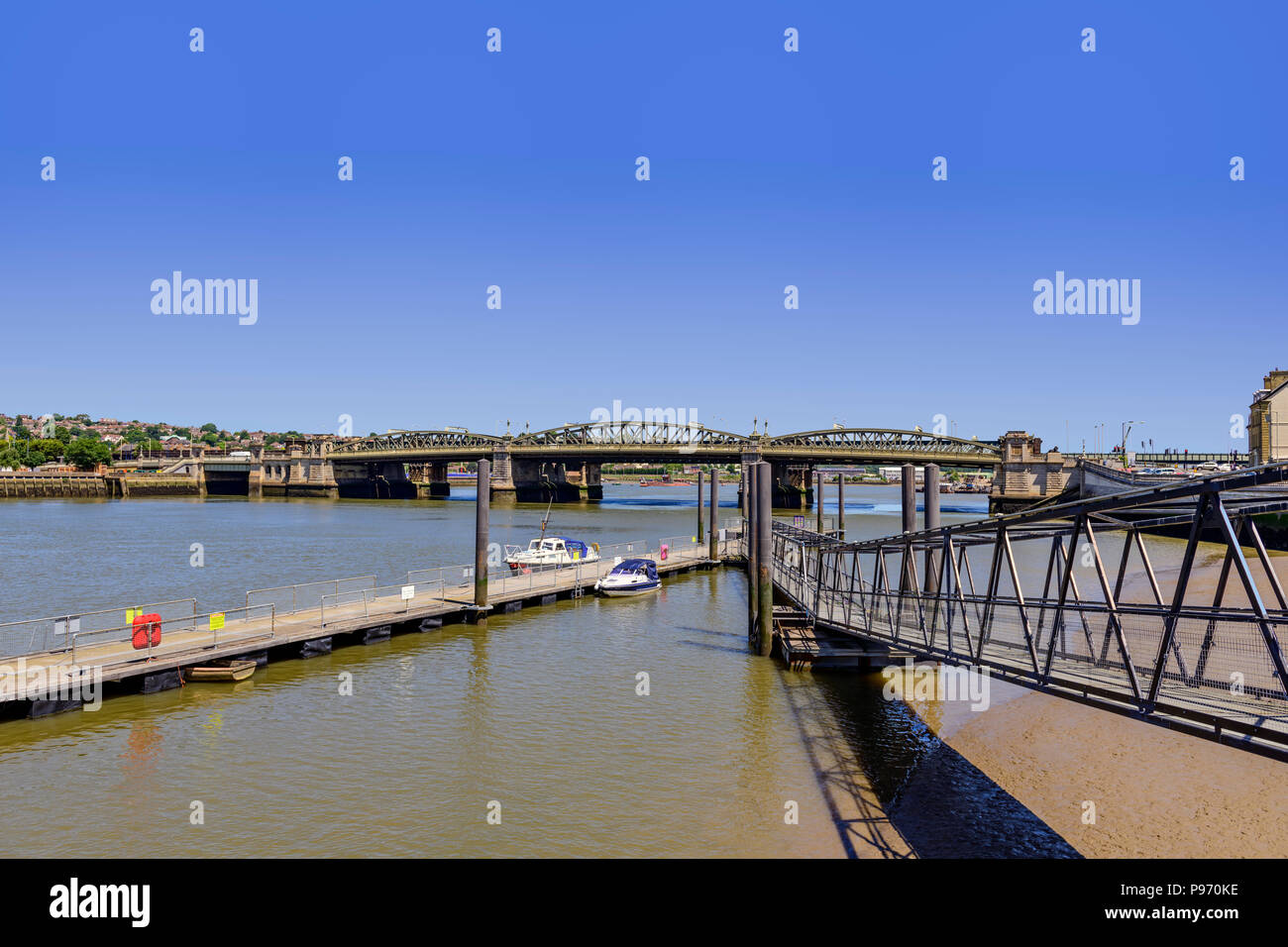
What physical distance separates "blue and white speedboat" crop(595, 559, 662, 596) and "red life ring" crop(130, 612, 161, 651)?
24.5 m

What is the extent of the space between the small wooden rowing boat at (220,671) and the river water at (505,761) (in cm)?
41

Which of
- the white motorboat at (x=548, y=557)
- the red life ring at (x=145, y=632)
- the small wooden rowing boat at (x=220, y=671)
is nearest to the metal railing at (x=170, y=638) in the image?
the red life ring at (x=145, y=632)

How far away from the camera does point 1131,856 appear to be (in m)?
15.1

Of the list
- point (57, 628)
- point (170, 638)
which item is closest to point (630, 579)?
point (170, 638)

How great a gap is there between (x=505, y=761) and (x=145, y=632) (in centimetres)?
1287

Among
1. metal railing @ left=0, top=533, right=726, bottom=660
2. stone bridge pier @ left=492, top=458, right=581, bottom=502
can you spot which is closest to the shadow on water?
metal railing @ left=0, top=533, right=726, bottom=660

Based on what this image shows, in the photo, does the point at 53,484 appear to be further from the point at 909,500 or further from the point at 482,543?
the point at 909,500

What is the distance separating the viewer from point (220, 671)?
87.3 feet

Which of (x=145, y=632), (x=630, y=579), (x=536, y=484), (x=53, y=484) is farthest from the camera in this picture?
(x=536, y=484)

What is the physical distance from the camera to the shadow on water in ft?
52.0

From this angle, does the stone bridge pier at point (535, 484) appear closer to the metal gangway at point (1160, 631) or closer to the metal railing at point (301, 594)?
the metal railing at point (301, 594)
